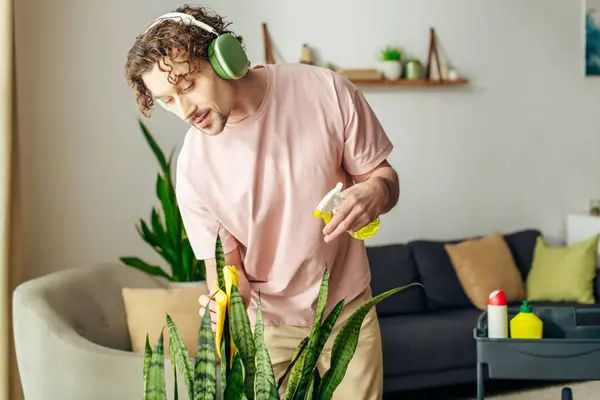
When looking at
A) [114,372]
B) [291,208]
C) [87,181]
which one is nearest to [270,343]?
[291,208]

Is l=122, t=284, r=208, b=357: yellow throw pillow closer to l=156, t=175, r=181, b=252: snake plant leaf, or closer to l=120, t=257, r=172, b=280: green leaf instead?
l=120, t=257, r=172, b=280: green leaf

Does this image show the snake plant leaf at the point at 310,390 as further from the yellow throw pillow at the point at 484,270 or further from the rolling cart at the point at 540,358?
the yellow throw pillow at the point at 484,270

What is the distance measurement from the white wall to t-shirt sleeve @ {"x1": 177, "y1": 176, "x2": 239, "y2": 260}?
95.2 inches

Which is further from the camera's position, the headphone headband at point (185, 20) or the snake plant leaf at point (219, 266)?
the headphone headband at point (185, 20)

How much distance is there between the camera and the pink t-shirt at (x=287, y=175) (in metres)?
1.82

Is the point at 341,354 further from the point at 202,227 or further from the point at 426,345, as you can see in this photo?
the point at 426,345

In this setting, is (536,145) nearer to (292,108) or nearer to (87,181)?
(87,181)

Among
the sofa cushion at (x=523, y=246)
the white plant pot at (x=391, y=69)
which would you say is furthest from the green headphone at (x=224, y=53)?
the sofa cushion at (x=523, y=246)

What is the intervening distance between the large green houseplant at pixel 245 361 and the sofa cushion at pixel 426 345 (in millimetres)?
2670

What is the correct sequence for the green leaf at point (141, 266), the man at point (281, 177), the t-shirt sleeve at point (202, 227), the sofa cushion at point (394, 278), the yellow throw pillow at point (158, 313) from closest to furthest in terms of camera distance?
1. the man at point (281, 177)
2. the t-shirt sleeve at point (202, 227)
3. the yellow throw pillow at point (158, 313)
4. the green leaf at point (141, 266)
5. the sofa cushion at point (394, 278)

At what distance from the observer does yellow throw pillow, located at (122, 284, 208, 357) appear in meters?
3.13

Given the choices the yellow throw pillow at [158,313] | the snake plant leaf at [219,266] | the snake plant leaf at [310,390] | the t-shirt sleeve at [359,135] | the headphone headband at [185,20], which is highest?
the headphone headband at [185,20]

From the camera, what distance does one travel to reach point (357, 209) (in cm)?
157

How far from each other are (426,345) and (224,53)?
2.80m
